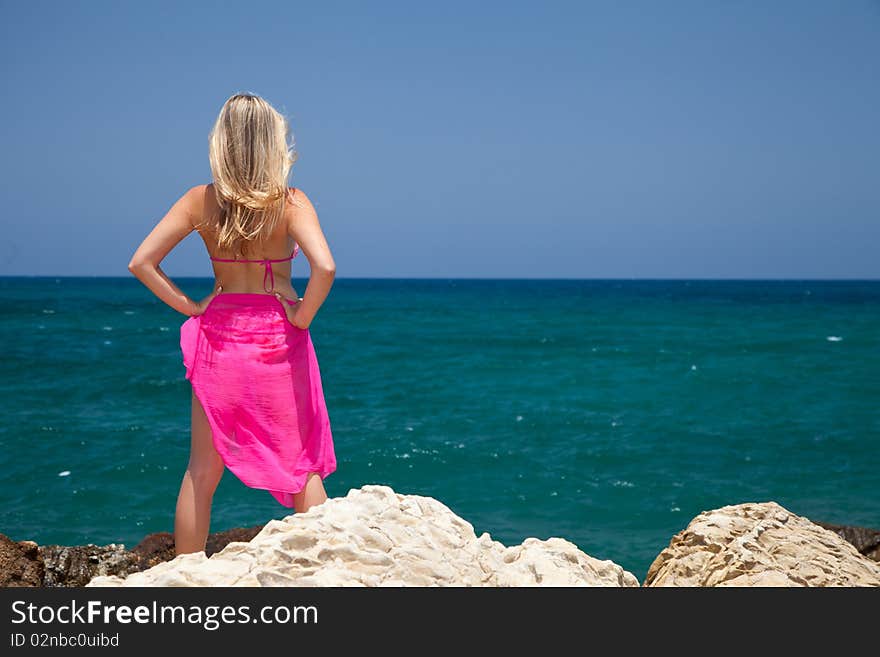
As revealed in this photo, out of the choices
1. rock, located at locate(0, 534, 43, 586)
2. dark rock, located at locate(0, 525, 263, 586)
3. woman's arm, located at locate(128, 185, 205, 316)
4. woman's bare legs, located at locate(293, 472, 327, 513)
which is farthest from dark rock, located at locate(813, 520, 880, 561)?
rock, located at locate(0, 534, 43, 586)

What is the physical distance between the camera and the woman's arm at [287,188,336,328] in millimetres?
3359

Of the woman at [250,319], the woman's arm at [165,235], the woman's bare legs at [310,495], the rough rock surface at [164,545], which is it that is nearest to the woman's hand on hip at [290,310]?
the woman at [250,319]

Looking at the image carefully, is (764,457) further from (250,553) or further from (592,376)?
(250,553)

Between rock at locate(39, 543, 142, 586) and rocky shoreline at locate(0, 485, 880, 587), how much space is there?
0.02m

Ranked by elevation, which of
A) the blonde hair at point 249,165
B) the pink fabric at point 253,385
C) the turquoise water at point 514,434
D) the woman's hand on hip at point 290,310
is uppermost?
the blonde hair at point 249,165

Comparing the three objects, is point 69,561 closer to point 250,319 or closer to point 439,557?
point 250,319

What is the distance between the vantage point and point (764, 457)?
12375 mm

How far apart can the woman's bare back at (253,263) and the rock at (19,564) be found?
1.83 meters

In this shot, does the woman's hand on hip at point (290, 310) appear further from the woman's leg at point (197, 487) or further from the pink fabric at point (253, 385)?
the woman's leg at point (197, 487)

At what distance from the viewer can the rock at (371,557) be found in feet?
8.01

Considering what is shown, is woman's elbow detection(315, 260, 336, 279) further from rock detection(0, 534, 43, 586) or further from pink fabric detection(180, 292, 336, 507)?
rock detection(0, 534, 43, 586)

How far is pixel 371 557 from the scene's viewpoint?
255 centimetres

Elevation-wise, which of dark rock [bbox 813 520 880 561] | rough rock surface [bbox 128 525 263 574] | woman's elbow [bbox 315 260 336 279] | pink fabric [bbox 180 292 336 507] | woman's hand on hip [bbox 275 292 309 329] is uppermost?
woman's elbow [bbox 315 260 336 279]

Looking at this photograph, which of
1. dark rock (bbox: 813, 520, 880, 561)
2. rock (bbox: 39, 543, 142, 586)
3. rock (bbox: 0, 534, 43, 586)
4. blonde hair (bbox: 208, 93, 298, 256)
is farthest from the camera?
dark rock (bbox: 813, 520, 880, 561)
